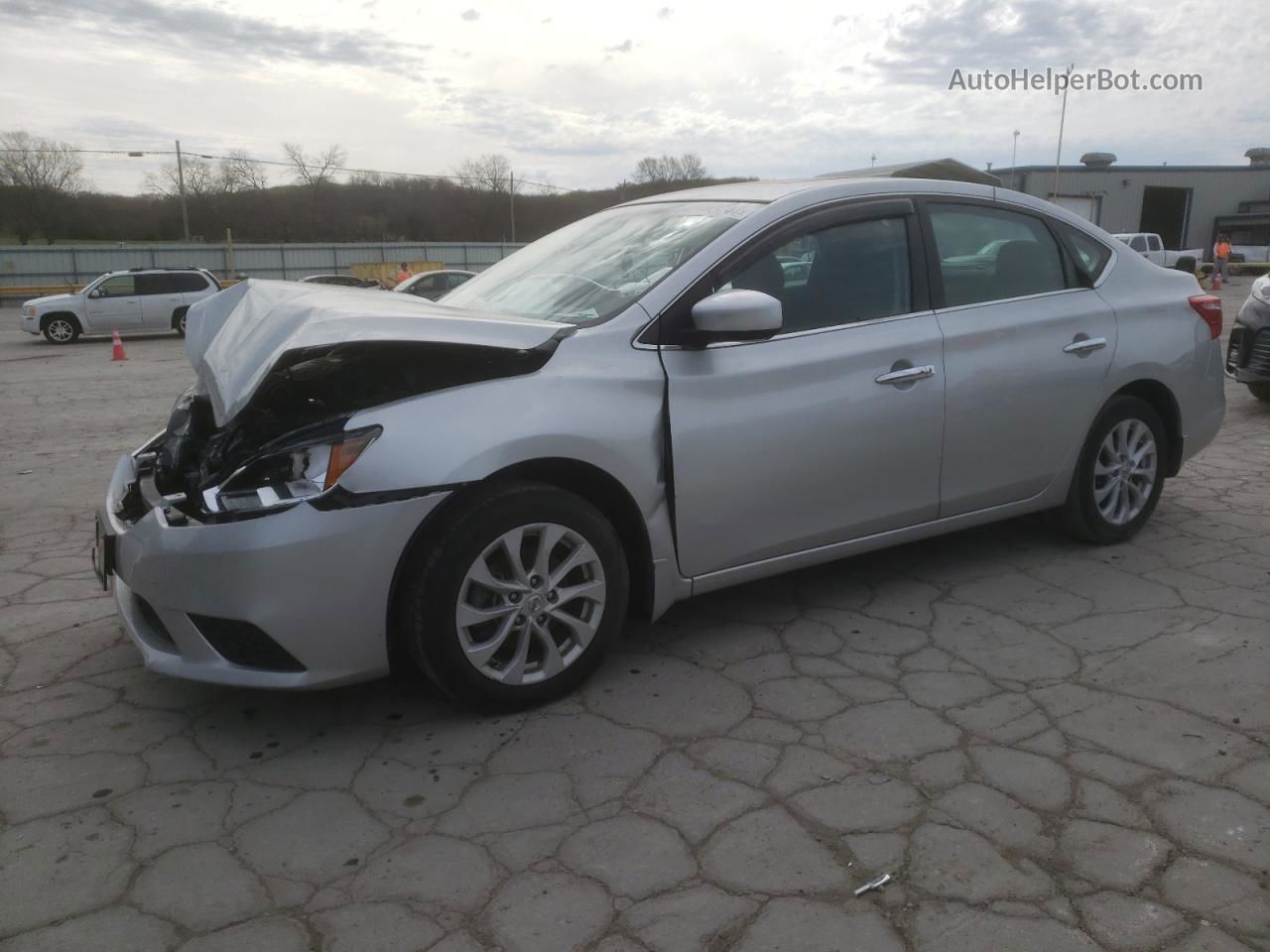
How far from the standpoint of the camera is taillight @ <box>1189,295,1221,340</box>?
4570 mm

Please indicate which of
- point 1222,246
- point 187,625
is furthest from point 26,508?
point 1222,246

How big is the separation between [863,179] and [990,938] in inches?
109

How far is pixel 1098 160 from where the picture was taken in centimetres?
5347

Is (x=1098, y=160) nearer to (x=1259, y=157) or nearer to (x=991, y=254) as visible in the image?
(x=1259, y=157)

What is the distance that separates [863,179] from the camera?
3.87m

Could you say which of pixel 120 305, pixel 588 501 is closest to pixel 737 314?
pixel 588 501

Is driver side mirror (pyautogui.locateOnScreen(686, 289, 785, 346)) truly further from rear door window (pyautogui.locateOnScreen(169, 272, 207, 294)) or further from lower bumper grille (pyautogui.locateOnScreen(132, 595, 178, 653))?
rear door window (pyautogui.locateOnScreen(169, 272, 207, 294))

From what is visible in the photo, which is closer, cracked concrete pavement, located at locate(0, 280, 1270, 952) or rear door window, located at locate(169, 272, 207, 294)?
cracked concrete pavement, located at locate(0, 280, 1270, 952)

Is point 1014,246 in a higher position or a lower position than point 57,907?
higher

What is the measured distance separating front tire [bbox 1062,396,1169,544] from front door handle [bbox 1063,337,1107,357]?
0.28 m

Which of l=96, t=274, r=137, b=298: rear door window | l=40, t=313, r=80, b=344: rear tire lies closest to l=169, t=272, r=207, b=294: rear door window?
l=96, t=274, r=137, b=298: rear door window

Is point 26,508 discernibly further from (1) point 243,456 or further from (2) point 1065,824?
(2) point 1065,824

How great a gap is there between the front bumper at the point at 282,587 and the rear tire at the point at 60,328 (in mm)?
19899

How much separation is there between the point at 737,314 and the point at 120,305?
20683mm
